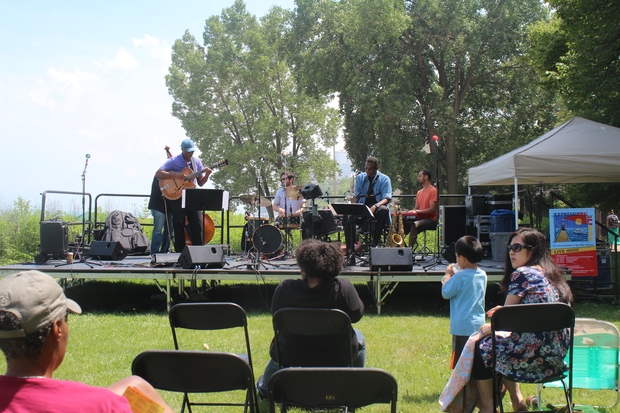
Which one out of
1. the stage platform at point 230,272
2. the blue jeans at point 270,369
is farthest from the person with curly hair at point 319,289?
the stage platform at point 230,272

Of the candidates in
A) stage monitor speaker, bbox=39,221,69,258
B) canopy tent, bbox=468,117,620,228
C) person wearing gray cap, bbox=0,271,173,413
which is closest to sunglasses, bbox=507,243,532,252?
person wearing gray cap, bbox=0,271,173,413

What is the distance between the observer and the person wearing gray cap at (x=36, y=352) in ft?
5.22

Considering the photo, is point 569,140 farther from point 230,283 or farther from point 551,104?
point 551,104

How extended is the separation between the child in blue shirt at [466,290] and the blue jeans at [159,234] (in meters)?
6.41

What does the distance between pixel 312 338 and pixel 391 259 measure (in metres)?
4.50

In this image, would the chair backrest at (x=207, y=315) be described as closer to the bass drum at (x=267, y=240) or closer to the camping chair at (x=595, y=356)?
the camping chair at (x=595, y=356)

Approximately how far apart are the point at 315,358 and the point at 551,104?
2293 centimetres

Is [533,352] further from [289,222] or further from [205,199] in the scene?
[289,222]

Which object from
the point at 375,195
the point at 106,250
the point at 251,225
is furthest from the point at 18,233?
the point at 375,195

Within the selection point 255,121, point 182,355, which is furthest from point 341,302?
point 255,121

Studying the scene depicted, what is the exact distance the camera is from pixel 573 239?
869 centimetres

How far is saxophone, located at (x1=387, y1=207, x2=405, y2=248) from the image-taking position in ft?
30.7

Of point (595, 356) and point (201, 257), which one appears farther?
point (201, 257)

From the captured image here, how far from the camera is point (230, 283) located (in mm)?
11273
